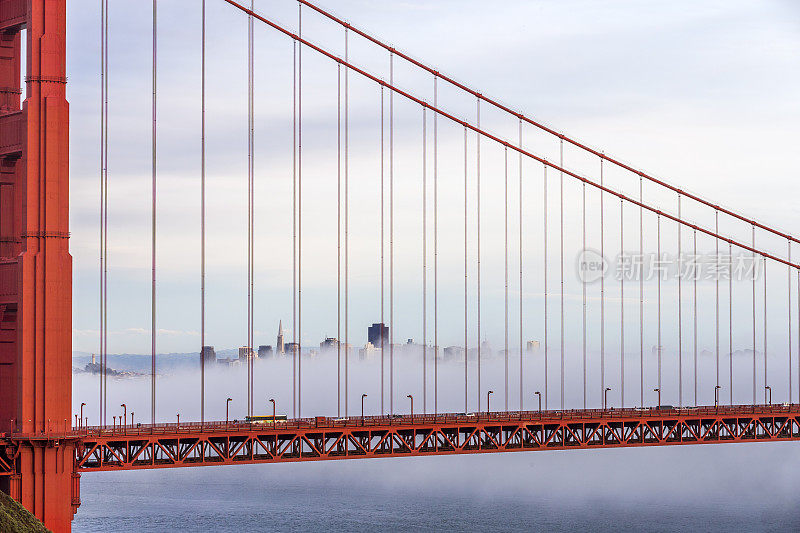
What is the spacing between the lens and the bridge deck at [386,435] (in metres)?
56.7

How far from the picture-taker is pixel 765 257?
295 ft

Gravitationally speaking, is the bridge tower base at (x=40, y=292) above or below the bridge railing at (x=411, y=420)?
above

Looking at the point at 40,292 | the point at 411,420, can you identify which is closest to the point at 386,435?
the point at 411,420

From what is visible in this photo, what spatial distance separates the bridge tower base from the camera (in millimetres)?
52969

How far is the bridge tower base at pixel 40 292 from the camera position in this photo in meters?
53.0

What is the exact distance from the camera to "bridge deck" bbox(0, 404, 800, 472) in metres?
56.7

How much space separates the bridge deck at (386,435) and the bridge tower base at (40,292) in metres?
0.94

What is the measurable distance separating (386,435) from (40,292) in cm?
2184

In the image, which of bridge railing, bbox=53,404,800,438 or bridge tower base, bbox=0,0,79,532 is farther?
bridge railing, bbox=53,404,800,438

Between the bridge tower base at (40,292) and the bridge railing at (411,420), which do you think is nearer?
the bridge tower base at (40,292)

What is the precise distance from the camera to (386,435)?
65438mm

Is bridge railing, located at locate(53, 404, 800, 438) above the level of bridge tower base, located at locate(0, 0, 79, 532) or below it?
below

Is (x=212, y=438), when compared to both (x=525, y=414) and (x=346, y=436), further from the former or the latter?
(x=525, y=414)

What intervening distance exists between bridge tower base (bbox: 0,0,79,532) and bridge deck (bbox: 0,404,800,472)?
94cm
